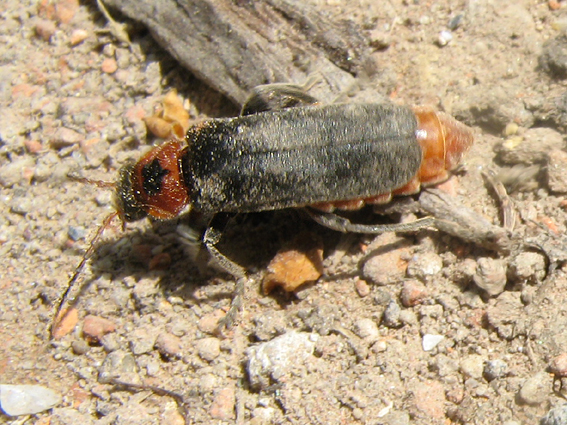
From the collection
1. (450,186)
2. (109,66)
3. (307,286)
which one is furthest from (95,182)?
(450,186)

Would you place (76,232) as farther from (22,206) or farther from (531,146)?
(531,146)

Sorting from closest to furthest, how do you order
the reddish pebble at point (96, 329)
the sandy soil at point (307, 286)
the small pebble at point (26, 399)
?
the sandy soil at point (307, 286), the small pebble at point (26, 399), the reddish pebble at point (96, 329)

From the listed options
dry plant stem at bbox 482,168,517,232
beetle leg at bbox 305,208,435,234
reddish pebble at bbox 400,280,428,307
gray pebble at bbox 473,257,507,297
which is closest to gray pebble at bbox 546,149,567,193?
dry plant stem at bbox 482,168,517,232

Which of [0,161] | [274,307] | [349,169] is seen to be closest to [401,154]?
[349,169]

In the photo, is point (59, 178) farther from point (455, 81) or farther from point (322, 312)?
point (455, 81)

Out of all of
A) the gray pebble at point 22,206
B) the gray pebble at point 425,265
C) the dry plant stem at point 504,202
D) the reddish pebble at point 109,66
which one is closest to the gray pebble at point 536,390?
the gray pebble at point 425,265

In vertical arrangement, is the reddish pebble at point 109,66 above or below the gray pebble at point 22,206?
above

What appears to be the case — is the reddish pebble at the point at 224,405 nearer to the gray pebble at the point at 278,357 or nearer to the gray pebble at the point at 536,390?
the gray pebble at the point at 278,357
